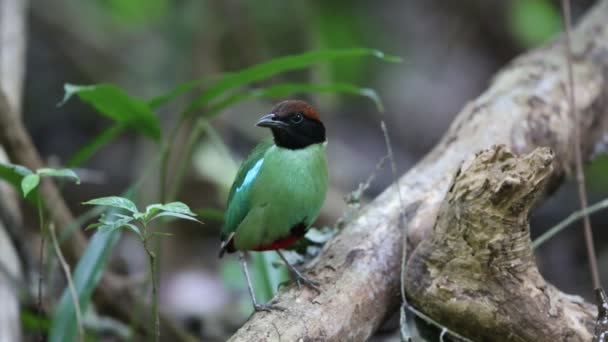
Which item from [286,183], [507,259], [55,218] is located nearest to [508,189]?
[507,259]

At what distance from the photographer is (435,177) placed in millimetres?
3600

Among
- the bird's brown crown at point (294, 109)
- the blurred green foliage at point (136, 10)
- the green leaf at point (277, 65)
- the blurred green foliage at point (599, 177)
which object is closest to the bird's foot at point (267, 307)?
the bird's brown crown at point (294, 109)

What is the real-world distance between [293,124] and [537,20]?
4899 mm

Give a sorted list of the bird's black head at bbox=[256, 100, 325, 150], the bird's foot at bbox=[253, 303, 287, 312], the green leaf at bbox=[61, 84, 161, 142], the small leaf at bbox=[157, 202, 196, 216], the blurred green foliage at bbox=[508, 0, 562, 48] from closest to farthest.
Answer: the small leaf at bbox=[157, 202, 196, 216] → the bird's foot at bbox=[253, 303, 287, 312] → the bird's black head at bbox=[256, 100, 325, 150] → the green leaf at bbox=[61, 84, 161, 142] → the blurred green foliage at bbox=[508, 0, 562, 48]

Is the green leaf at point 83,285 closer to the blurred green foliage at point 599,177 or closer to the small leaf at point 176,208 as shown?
the small leaf at point 176,208

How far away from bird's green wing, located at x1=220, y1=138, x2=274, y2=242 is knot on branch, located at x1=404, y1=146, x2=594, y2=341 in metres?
0.76

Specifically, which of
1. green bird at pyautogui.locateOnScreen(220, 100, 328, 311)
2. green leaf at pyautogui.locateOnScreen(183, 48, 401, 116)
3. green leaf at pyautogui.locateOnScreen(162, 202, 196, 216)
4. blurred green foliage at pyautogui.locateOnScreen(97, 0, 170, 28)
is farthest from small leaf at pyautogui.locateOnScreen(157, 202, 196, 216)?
blurred green foliage at pyautogui.locateOnScreen(97, 0, 170, 28)

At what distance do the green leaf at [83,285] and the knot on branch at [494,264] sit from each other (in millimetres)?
1414

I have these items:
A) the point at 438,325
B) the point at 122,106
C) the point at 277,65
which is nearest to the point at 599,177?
the point at 277,65

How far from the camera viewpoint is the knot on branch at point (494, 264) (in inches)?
98.8

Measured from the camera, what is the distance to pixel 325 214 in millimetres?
6352

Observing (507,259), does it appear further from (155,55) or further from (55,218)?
(155,55)

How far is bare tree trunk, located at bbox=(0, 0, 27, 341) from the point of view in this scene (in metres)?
3.73

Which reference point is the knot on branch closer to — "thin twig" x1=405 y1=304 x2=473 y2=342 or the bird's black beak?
"thin twig" x1=405 y1=304 x2=473 y2=342
